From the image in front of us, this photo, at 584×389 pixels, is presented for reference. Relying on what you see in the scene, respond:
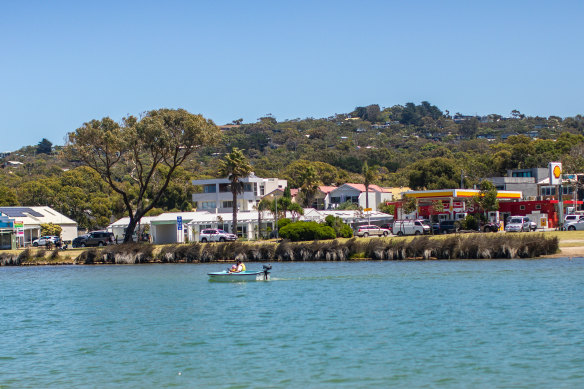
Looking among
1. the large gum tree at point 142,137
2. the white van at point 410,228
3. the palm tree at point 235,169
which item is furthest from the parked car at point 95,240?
the white van at point 410,228

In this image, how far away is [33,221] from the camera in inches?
3548

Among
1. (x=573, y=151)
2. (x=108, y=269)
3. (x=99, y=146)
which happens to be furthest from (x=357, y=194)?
(x=108, y=269)

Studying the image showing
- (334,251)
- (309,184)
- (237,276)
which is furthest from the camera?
(309,184)

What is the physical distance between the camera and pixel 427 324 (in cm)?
2822

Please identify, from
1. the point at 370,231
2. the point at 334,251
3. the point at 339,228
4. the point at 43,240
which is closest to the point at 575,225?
the point at 370,231

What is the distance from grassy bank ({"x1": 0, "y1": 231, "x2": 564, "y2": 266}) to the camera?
52.4 meters

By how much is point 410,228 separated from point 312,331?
163 feet

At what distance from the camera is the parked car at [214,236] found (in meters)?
78.5

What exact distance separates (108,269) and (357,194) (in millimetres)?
62897

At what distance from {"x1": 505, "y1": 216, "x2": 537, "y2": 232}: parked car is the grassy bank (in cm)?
768

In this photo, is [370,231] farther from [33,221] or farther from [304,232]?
[33,221]

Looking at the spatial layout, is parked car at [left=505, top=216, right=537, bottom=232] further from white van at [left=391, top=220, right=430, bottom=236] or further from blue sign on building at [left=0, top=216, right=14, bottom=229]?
blue sign on building at [left=0, top=216, right=14, bottom=229]

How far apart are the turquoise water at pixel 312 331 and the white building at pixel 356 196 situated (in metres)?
69.3

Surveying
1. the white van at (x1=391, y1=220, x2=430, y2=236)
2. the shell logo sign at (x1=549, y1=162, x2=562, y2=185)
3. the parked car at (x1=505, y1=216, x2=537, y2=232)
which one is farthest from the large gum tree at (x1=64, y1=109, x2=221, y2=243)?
the shell logo sign at (x1=549, y1=162, x2=562, y2=185)
